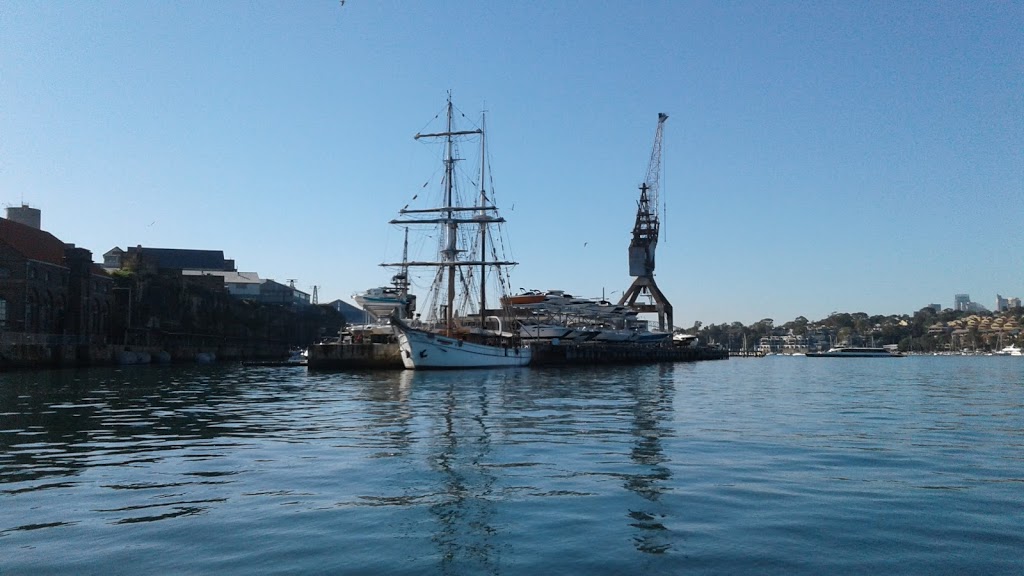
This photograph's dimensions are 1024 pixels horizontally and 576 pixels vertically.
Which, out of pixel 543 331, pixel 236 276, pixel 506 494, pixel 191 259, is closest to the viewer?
pixel 506 494

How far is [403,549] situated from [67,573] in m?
3.64

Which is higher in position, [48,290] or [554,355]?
[48,290]

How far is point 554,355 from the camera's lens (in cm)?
9725

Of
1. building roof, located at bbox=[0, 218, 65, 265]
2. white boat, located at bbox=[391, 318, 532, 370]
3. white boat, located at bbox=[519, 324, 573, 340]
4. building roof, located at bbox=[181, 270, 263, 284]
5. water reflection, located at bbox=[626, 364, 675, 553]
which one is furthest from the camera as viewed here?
building roof, located at bbox=[181, 270, 263, 284]

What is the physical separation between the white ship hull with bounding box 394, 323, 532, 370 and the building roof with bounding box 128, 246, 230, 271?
9545cm

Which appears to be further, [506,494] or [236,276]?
[236,276]

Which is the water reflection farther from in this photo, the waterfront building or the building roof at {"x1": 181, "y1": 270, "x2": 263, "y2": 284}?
the building roof at {"x1": 181, "y1": 270, "x2": 263, "y2": 284}

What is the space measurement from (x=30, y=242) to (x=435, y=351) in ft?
143

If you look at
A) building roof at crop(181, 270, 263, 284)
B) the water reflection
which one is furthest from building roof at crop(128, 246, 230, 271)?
the water reflection

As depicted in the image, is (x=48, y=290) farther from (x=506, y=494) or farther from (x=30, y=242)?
(x=506, y=494)

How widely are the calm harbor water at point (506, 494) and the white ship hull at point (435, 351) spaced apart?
1624 inches

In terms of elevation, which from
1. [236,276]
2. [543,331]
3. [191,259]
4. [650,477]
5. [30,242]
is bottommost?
[650,477]

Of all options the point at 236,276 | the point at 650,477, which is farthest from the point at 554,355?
the point at 650,477

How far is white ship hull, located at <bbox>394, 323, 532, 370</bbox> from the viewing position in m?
67.4
